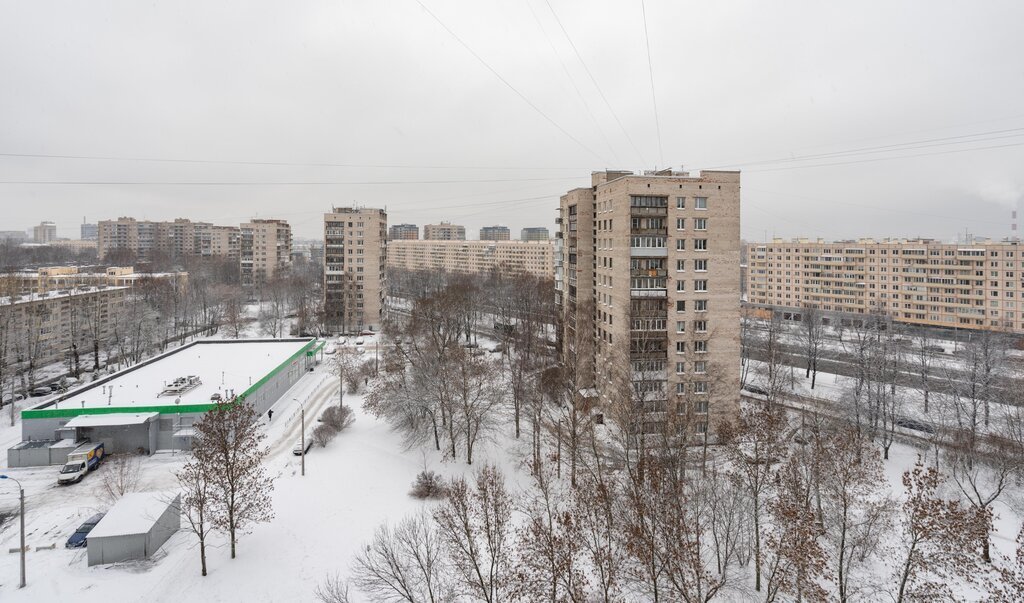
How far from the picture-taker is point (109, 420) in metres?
28.1

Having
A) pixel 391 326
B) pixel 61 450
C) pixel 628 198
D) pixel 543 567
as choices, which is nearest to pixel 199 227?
pixel 391 326

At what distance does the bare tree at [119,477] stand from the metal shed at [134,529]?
268 centimetres

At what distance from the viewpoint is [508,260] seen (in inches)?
4739

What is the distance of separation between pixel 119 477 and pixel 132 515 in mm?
7603

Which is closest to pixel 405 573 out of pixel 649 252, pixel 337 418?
pixel 337 418

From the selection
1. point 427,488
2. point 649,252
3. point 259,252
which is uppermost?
point 259,252

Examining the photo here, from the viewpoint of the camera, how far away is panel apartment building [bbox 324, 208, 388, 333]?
217 feet

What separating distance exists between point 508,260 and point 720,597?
105m

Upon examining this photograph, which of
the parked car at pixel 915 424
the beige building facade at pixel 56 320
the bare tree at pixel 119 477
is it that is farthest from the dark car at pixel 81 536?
the parked car at pixel 915 424

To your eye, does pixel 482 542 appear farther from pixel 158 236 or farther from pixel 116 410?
pixel 158 236

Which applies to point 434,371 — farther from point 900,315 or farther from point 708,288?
point 900,315

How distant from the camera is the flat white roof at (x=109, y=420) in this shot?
91.1ft

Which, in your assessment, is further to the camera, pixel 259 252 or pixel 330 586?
pixel 259 252

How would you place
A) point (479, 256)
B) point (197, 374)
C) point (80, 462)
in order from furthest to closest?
point (479, 256) → point (197, 374) → point (80, 462)
